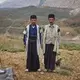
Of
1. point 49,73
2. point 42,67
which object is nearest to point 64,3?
point 42,67

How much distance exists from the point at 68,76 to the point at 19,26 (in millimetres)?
23135

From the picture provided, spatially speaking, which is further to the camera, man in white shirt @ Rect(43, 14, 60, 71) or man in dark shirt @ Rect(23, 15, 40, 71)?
man in white shirt @ Rect(43, 14, 60, 71)

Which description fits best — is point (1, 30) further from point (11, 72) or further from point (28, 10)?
point (11, 72)

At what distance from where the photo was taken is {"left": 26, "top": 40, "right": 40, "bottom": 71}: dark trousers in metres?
9.46

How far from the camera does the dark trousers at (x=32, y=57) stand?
9464mm

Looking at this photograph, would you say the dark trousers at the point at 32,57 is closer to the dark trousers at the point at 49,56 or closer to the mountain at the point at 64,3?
the dark trousers at the point at 49,56

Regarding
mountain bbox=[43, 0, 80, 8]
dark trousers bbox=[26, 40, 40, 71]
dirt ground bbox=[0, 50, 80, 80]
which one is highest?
mountain bbox=[43, 0, 80, 8]

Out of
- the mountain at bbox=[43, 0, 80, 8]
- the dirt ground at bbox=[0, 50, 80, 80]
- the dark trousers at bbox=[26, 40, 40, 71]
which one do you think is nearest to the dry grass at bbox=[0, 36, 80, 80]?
the dirt ground at bbox=[0, 50, 80, 80]

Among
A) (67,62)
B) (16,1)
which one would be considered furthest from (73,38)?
(16,1)

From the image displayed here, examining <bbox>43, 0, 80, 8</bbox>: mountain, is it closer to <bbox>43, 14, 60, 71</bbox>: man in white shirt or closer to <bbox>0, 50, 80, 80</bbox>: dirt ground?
<bbox>0, 50, 80, 80</bbox>: dirt ground

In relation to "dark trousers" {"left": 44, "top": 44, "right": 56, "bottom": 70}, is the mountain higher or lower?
higher

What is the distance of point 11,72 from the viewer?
731 centimetres

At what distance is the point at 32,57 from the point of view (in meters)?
9.55

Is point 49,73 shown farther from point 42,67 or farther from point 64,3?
point 64,3
